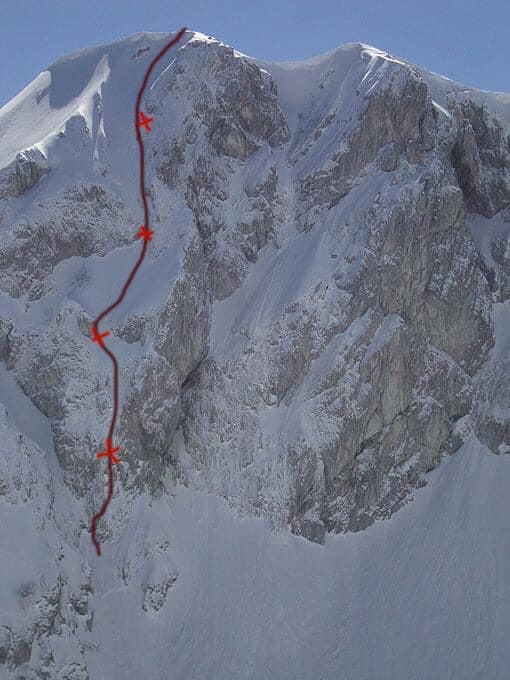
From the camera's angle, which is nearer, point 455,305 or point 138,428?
point 138,428

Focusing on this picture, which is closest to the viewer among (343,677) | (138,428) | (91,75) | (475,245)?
(343,677)

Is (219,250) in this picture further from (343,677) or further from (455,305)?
(343,677)

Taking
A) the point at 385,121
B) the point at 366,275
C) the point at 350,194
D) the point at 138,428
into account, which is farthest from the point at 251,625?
the point at 385,121

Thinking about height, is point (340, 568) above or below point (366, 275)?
below

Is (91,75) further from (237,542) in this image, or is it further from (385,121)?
(237,542)

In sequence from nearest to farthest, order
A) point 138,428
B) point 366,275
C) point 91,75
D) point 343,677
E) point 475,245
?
1. point 343,677
2. point 138,428
3. point 366,275
4. point 475,245
5. point 91,75

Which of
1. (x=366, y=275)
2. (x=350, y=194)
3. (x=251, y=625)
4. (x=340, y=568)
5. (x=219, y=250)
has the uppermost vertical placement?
(x=350, y=194)
